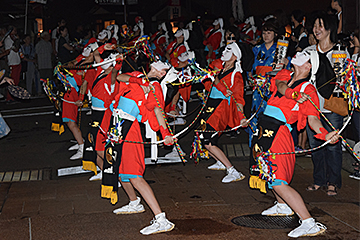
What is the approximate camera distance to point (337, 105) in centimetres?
562

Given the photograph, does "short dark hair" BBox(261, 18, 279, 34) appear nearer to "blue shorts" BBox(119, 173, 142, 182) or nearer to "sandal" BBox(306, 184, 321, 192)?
"sandal" BBox(306, 184, 321, 192)

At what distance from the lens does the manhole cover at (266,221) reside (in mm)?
4859

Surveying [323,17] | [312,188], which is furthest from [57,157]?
[323,17]

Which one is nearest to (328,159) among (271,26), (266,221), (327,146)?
(327,146)

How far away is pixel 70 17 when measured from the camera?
100 ft

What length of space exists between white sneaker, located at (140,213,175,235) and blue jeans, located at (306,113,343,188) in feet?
7.54

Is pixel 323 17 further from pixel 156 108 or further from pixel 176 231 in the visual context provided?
pixel 176 231

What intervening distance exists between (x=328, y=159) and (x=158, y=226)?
8.12 feet

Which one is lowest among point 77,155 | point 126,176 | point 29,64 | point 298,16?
point 77,155

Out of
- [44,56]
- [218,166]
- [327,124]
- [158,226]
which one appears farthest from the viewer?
[44,56]

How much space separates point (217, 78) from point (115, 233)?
→ 2.72 m

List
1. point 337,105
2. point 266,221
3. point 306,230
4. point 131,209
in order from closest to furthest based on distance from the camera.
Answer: point 306,230 < point 266,221 < point 131,209 < point 337,105

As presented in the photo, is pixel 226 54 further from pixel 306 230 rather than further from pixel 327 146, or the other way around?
pixel 306 230

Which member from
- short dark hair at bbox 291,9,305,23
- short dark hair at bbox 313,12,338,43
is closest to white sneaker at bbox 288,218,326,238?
short dark hair at bbox 313,12,338,43
